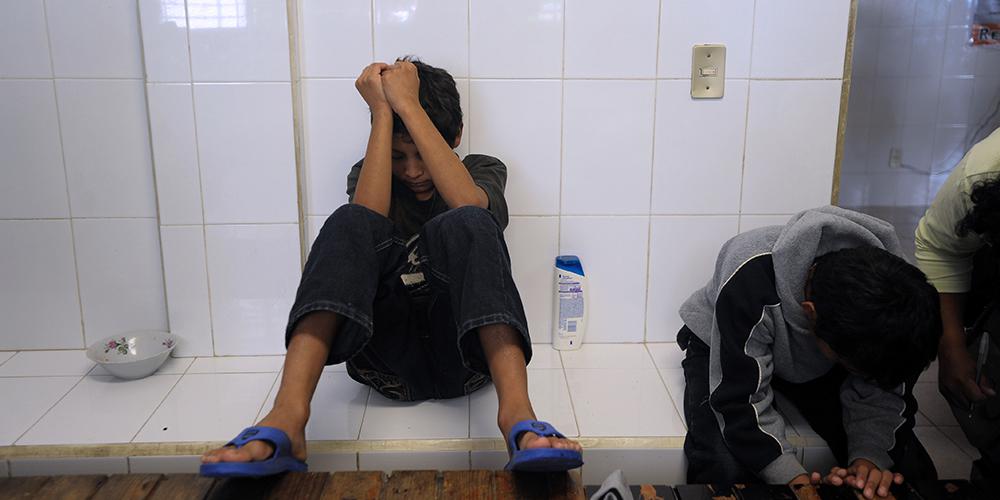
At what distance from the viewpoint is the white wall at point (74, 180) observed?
1648 millimetres

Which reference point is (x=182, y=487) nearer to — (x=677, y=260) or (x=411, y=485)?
(x=411, y=485)

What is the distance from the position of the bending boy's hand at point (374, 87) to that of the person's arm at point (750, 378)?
0.76 metres

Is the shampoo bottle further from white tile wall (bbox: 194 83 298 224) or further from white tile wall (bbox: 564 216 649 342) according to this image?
white tile wall (bbox: 194 83 298 224)

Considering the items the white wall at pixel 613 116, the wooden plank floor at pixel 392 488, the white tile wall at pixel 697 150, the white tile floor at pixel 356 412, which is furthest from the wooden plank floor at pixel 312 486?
the white tile wall at pixel 697 150

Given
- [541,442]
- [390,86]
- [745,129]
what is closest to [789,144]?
[745,129]

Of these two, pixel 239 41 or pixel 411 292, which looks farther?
pixel 239 41

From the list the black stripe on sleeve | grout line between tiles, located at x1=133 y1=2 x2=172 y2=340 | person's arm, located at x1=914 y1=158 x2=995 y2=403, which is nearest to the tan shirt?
person's arm, located at x1=914 y1=158 x2=995 y2=403

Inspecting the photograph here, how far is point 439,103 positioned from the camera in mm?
1525

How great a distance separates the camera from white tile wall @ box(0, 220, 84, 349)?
1.74 metres

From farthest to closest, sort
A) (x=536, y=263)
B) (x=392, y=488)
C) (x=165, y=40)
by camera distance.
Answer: (x=536, y=263), (x=165, y=40), (x=392, y=488)

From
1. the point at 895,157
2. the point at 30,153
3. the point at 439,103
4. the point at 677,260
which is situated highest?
the point at 439,103

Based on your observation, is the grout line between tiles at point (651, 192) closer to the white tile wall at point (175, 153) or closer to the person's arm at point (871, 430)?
the person's arm at point (871, 430)

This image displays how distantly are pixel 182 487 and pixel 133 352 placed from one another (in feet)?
2.25

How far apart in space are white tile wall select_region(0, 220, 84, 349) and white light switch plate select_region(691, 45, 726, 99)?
4.98 ft
